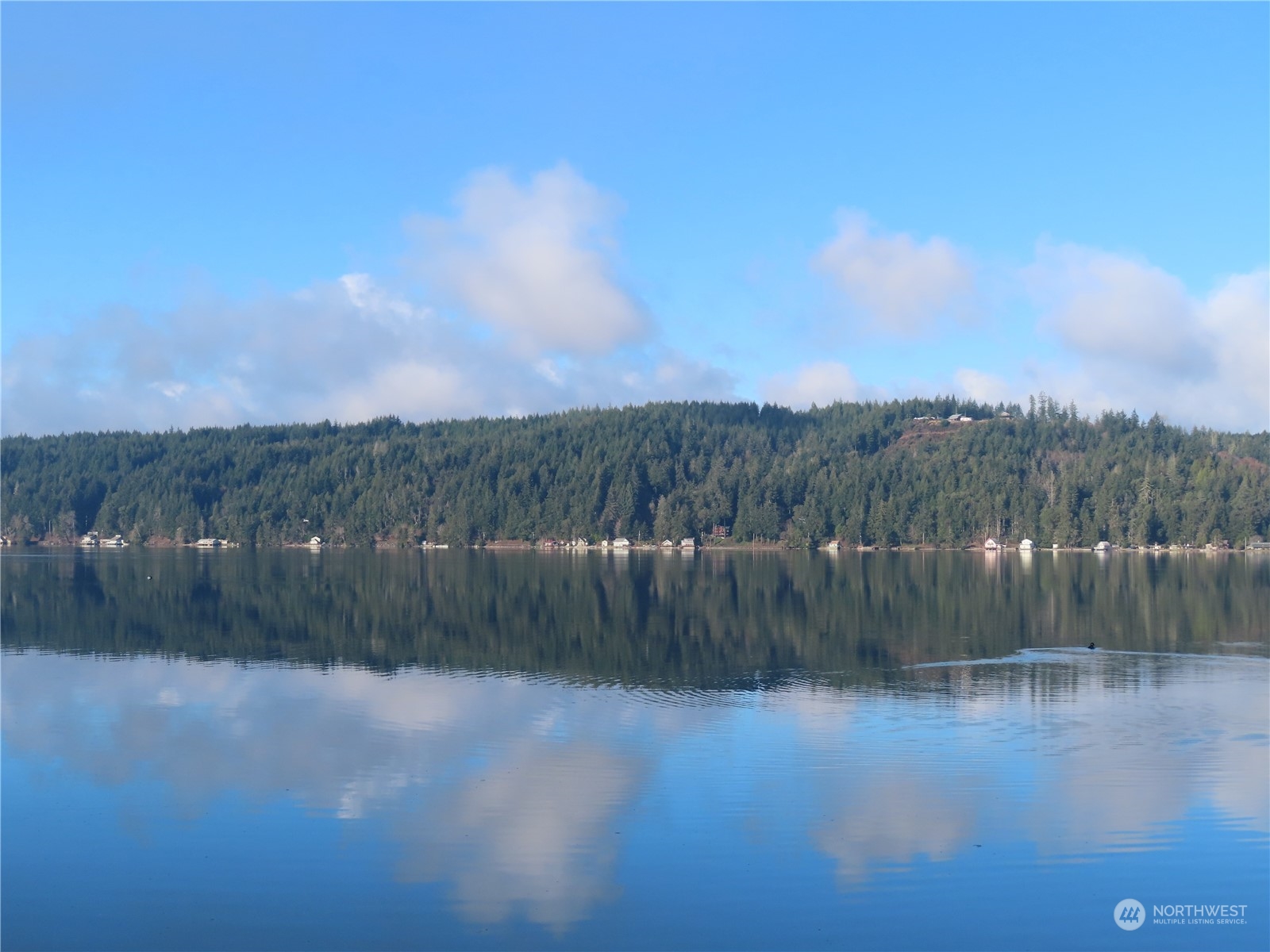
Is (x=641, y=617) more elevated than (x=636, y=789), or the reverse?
(x=641, y=617)

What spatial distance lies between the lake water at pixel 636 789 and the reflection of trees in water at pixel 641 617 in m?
0.47

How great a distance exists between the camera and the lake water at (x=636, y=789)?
15.7 meters

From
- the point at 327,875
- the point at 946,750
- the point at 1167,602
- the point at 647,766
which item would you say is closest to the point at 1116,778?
the point at 946,750

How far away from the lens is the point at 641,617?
54.0m

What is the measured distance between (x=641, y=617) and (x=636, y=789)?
32307 millimetres

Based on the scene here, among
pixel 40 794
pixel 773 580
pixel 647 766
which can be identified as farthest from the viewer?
pixel 773 580

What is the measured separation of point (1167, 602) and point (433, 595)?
4312 centimetres

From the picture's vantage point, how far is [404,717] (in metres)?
28.9

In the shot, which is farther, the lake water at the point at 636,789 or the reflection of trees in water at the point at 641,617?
the reflection of trees in water at the point at 641,617

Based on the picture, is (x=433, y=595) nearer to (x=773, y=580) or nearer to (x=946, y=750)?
(x=773, y=580)

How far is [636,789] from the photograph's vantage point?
21.7 metres

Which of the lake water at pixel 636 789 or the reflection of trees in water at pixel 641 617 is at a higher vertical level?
the reflection of trees in water at pixel 641 617

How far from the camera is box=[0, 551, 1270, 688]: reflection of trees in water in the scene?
131 ft

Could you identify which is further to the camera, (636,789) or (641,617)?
(641,617)
